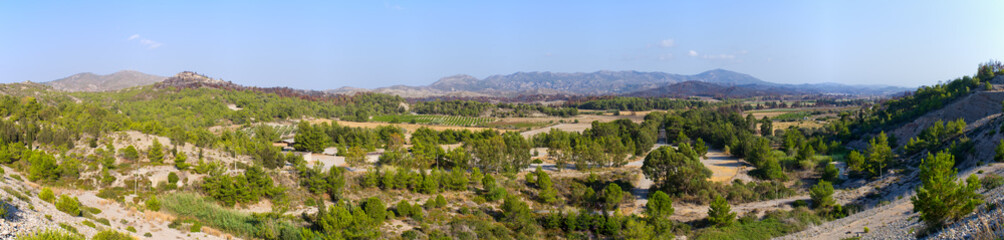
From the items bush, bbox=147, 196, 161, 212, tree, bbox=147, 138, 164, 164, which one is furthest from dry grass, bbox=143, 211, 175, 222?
tree, bbox=147, 138, 164, 164

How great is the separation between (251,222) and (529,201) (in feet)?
59.6

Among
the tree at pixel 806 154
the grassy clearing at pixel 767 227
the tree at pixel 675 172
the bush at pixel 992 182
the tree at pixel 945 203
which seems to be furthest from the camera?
the tree at pixel 806 154

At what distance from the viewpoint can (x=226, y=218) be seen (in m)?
26.7

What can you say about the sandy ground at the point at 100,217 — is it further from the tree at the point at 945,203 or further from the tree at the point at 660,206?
the tree at the point at 945,203

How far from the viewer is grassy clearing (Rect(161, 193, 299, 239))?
81.5 ft

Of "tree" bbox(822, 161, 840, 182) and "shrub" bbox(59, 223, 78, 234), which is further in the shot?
"tree" bbox(822, 161, 840, 182)

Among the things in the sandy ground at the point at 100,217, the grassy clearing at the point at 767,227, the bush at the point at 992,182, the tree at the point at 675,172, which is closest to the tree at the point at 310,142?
the sandy ground at the point at 100,217

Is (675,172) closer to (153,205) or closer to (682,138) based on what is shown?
(682,138)

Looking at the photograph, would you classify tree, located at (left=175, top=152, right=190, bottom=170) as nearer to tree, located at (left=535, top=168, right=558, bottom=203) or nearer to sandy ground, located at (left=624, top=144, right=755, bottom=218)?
tree, located at (left=535, top=168, right=558, bottom=203)

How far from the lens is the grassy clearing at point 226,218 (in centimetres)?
2483

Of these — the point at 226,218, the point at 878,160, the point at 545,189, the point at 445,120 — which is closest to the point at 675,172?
the point at 545,189

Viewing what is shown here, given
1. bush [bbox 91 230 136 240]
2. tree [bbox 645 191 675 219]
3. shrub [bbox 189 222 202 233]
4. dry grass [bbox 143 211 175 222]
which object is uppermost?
bush [bbox 91 230 136 240]

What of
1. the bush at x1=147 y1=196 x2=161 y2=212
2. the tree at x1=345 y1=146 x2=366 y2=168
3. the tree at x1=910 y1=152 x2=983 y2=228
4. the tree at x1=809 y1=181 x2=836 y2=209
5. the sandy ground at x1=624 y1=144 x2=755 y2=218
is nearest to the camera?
the tree at x1=910 y1=152 x2=983 y2=228

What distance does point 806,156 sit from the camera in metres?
43.0
